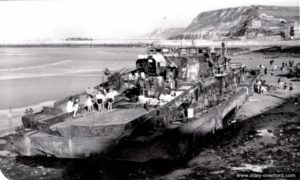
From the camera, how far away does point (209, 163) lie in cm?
1547

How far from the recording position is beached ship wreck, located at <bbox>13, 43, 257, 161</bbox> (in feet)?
47.4

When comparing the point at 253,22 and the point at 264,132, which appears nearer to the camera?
the point at 264,132

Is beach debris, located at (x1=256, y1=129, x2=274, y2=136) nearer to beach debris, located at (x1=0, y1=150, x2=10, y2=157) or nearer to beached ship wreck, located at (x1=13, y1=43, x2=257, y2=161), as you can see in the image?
beached ship wreck, located at (x1=13, y1=43, x2=257, y2=161)

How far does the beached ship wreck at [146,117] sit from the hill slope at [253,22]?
8797 cm

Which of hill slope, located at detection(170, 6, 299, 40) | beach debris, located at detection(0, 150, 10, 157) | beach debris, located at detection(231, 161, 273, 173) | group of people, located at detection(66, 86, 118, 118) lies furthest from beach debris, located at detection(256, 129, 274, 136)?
hill slope, located at detection(170, 6, 299, 40)

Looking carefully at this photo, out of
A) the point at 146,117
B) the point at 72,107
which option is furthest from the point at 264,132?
the point at 72,107

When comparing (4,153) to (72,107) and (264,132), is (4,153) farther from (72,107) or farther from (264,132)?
(264,132)

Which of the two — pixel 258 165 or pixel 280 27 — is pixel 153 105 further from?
pixel 280 27

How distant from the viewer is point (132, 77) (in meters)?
24.5

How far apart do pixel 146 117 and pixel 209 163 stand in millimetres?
3418

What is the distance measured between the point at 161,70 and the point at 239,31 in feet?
393

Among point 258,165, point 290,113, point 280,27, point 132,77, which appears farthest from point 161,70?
point 280,27

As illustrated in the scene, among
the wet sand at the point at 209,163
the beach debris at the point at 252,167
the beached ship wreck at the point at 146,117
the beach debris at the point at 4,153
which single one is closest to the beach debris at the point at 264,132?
the wet sand at the point at 209,163

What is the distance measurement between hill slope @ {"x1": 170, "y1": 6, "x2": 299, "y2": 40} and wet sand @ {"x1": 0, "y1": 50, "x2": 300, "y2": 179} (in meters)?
92.8
